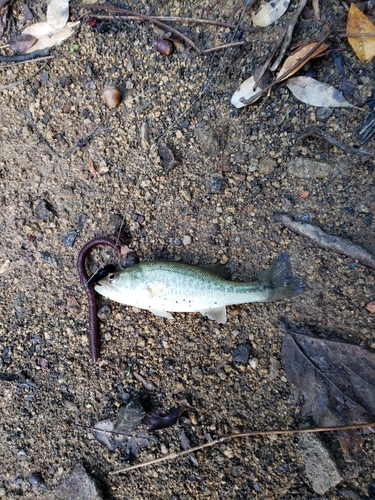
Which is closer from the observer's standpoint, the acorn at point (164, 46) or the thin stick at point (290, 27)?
the thin stick at point (290, 27)

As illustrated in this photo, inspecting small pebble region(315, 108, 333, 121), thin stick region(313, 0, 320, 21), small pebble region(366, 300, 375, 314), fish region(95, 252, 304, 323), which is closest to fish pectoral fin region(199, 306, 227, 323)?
fish region(95, 252, 304, 323)

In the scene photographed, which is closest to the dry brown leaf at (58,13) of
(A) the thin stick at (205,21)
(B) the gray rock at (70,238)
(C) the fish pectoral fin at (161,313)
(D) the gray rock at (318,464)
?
(A) the thin stick at (205,21)

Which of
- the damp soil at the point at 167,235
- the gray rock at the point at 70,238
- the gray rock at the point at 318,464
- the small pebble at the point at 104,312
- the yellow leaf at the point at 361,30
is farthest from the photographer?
the gray rock at the point at 70,238

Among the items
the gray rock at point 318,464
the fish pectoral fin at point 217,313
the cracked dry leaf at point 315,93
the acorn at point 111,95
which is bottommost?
the gray rock at point 318,464

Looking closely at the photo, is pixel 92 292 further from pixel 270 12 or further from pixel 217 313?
pixel 270 12

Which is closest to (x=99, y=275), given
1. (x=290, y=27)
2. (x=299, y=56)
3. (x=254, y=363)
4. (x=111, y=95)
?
(x=254, y=363)

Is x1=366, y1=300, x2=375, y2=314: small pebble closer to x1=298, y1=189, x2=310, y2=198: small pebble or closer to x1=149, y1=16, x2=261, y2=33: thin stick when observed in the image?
x1=298, y1=189, x2=310, y2=198: small pebble

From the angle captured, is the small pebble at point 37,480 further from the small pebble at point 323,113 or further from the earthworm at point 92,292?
the small pebble at point 323,113
